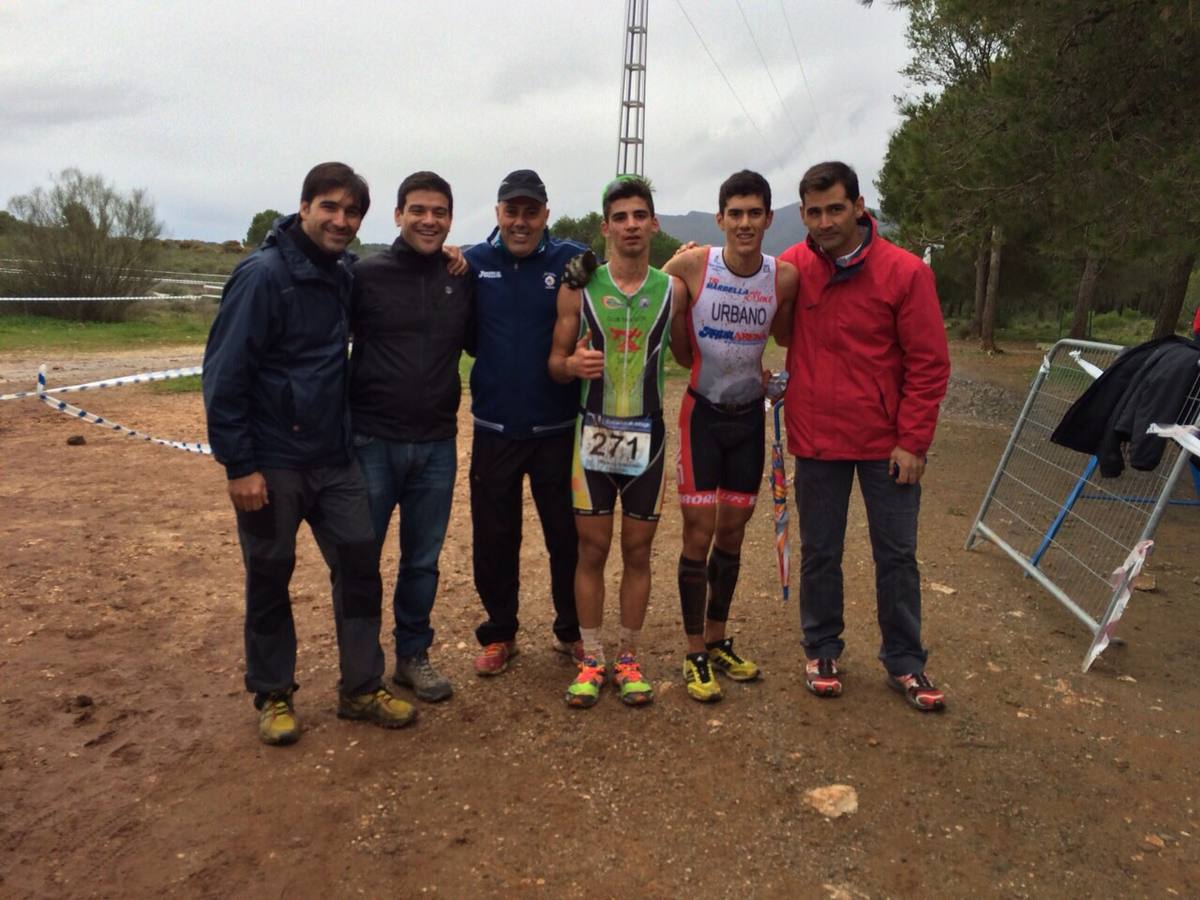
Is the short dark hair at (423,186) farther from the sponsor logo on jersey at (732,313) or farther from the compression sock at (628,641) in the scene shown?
the compression sock at (628,641)

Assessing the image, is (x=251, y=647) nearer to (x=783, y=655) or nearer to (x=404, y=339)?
(x=404, y=339)

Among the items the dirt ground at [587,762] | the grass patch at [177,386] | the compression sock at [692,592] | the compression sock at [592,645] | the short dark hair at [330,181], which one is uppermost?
the short dark hair at [330,181]

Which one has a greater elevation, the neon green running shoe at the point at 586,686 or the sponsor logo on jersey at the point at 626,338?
the sponsor logo on jersey at the point at 626,338

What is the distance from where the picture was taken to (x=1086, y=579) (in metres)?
5.20

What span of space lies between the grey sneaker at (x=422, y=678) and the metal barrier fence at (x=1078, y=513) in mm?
2915

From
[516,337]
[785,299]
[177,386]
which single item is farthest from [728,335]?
[177,386]

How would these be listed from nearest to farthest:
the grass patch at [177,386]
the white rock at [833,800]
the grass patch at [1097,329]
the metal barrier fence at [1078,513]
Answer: the white rock at [833,800] → the metal barrier fence at [1078,513] → the grass patch at [177,386] → the grass patch at [1097,329]

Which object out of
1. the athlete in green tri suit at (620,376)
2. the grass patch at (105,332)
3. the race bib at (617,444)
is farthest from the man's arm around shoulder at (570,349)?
the grass patch at (105,332)

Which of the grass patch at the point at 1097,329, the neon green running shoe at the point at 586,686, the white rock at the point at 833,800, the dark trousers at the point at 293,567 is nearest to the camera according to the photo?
the white rock at the point at 833,800

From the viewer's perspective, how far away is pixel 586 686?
3557 mm

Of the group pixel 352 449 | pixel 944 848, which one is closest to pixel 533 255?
pixel 352 449

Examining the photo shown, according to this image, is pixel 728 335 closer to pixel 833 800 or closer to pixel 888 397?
pixel 888 397

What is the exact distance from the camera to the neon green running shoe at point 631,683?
139 inches

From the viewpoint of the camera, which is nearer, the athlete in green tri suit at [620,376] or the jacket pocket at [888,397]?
the athlete in green tri suit at [620,376]
